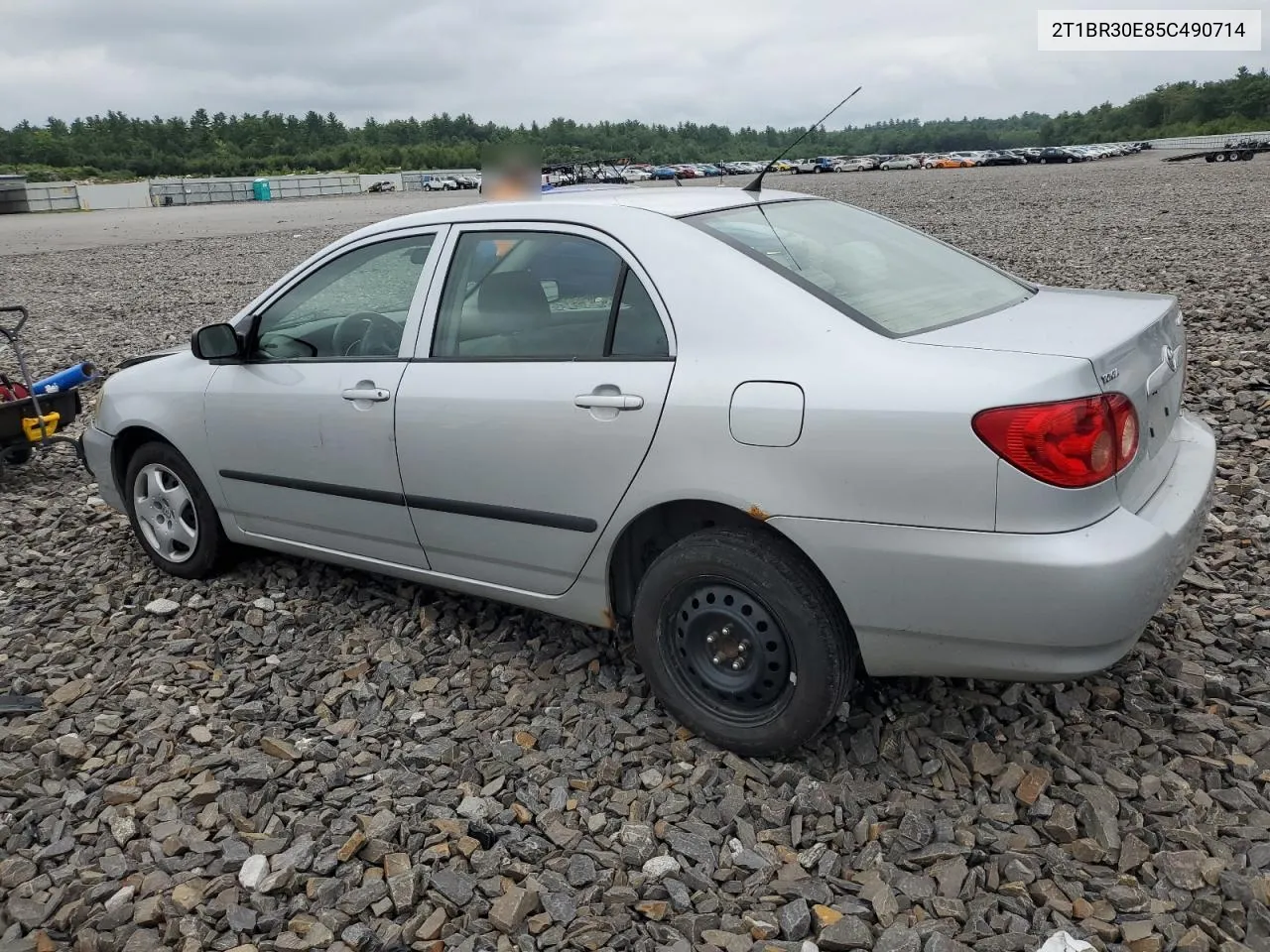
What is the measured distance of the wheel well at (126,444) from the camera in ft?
15.7

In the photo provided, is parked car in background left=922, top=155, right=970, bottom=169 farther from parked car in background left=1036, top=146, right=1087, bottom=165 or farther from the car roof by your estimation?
the car roof

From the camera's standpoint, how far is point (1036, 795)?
115 inches

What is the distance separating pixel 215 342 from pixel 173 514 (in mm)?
1048

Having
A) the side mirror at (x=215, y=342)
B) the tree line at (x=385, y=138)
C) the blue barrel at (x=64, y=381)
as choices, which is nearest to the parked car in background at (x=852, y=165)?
the tree line at (x=385, y=138)

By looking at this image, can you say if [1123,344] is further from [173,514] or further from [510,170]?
[510,170]

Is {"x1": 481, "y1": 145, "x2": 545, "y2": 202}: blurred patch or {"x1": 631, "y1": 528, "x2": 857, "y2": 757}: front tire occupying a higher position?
{"x1": 481, "y1": 145, "x2": 545, "y2": 202}: blurred patch

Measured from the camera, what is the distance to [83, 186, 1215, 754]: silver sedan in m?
2.58

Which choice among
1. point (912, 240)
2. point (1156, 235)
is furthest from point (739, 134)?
point (912, 240)

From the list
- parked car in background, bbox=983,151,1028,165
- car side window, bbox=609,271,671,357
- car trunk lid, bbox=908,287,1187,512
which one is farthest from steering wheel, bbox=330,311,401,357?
parked car in background, bbox=983,151,1028,165

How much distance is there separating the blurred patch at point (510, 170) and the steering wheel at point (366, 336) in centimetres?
170

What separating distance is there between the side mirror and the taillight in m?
3.02

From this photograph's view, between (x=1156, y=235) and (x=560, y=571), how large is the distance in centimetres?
1478

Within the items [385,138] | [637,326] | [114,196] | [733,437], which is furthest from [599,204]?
[385,138]

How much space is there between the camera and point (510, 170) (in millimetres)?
6141
